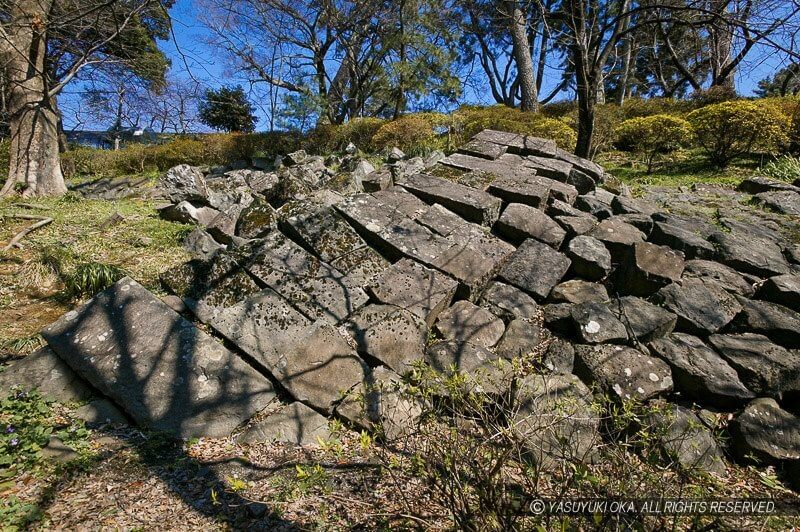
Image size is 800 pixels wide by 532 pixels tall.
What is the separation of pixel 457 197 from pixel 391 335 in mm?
2177

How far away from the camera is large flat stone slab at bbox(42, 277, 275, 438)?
2.72m

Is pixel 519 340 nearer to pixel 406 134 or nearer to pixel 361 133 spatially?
pixel 406 134

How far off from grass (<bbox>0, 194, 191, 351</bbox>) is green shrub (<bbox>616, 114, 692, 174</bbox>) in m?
9.26

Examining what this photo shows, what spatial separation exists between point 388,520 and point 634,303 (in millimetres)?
2922

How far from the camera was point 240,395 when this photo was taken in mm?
2867

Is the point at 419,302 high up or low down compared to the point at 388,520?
up

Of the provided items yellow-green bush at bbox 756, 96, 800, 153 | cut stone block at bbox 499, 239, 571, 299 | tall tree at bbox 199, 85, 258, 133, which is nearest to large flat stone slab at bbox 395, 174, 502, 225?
cut stone block at bbox 499, 239, 571, 299

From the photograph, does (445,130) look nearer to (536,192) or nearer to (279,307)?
(536,192)

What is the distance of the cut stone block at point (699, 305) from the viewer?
3.45 m

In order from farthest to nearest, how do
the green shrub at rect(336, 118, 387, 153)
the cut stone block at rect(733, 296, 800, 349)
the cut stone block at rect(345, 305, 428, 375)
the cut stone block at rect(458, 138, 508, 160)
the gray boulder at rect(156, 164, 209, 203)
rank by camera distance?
the green shrub at rect(336, 118, 387, 153)
the gray boulder at rect(156, 164, 209, 203)
the cut stone block at rect(458, 138, 508, 160)
the cut stone block at rect(733, 296, 800, 349)
the cut stone block at rect(345, 305, 428, 375)

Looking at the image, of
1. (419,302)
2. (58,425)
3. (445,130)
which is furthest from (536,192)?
(445,130)

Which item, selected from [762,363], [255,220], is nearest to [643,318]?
[762,363]

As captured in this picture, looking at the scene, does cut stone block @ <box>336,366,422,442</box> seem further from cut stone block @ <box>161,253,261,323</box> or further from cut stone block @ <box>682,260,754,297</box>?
cut stone block @ <box>682,260,754,297</box>

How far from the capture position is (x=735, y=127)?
8180mm
